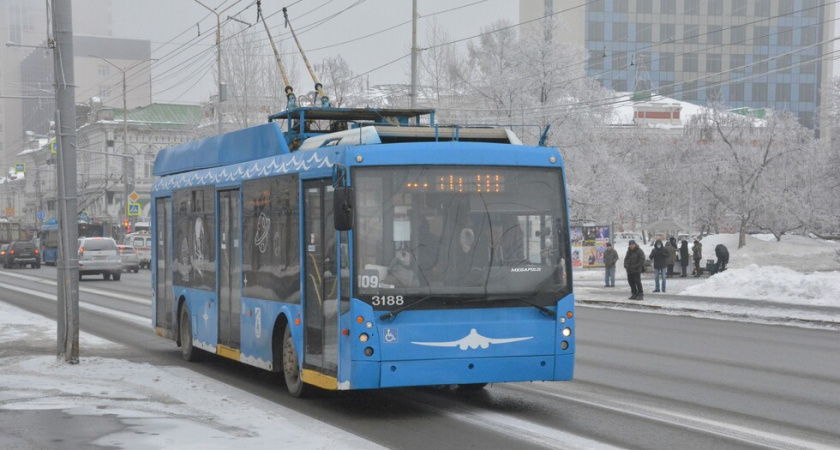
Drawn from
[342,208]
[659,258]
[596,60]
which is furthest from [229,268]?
[596,60]

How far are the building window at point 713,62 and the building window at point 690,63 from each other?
1272 millimetres

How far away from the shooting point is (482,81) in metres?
52.0

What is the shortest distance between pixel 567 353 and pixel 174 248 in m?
7.35

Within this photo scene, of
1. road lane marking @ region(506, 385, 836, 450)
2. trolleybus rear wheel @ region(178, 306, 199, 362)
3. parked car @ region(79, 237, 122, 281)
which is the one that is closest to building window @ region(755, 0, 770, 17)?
parked car @ region(79, 237, 122, 281)

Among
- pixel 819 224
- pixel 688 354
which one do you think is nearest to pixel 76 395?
pixel 688 354

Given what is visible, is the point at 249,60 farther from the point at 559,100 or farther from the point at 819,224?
the point at 819,224

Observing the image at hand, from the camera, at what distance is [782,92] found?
116812 mm

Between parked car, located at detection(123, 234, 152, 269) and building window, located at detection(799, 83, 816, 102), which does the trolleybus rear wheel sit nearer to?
parked car, located at detection(123, 234, 152, 269)

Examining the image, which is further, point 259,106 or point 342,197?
Result: point 259,106

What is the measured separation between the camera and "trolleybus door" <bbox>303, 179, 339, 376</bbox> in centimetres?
1103

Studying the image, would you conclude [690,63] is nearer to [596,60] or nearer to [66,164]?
[596,60]

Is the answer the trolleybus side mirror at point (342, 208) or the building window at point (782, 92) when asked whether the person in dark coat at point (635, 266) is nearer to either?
the trolleybus side mirror at point (342, 208)

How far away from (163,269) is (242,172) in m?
4.10

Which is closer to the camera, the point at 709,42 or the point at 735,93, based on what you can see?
the point at 709,42
